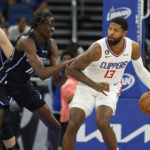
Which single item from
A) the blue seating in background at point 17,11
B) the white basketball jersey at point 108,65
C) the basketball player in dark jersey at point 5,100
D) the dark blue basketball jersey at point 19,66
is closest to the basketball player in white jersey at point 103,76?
the white basketball jersey at point 108,65

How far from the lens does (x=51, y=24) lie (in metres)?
5.45

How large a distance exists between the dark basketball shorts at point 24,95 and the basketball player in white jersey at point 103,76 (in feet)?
1.54

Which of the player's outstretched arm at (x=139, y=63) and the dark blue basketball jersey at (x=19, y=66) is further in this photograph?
the player's outstretched arm at (x=139, y=63)

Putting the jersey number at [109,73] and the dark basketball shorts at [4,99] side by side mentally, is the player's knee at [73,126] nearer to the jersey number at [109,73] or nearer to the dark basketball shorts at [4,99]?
the jersey number at [109,73]

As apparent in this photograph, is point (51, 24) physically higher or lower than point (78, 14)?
higher

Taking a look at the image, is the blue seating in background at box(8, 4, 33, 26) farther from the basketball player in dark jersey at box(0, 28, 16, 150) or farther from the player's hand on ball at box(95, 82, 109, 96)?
the player's hand on ball at box(95, 82, 109, 96)

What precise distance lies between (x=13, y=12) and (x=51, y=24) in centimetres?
583

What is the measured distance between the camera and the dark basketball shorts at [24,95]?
5785 mm

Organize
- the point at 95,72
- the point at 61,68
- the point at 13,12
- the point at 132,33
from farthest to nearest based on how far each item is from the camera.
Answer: the point at 13,12 → the point at 132,33 → the point at 95,72 → the point at 61,68

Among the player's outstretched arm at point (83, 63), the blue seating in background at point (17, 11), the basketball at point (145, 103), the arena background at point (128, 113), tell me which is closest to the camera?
the player's outstretched arm at point (83, 63)

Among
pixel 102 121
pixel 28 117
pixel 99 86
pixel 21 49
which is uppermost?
pixel 21 49

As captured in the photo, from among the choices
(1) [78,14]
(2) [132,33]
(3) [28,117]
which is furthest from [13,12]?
(2) [132,33]

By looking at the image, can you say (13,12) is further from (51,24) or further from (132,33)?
(51,24)

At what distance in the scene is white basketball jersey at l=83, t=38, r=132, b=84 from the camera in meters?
5.56
